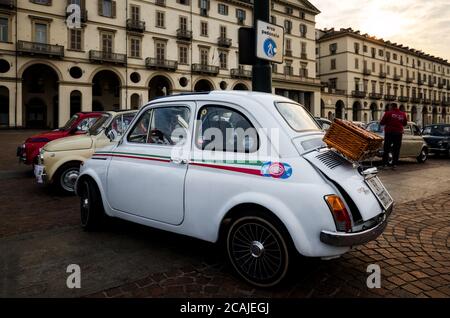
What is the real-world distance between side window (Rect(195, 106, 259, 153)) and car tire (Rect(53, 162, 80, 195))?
14.8ft

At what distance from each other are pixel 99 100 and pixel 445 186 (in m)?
38.5

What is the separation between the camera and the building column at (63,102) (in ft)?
105

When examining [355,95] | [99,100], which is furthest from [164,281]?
[355,95]

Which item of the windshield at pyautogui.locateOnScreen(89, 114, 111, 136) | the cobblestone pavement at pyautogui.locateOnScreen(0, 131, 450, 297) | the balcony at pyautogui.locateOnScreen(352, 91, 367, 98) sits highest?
the balcony at pyautogui.locateOnScreen(352, 91, 367, 98)

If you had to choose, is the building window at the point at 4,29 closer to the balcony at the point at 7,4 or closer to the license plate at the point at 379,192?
the balcony at the point at 7,4

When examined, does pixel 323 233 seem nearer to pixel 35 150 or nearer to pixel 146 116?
pixel 146 116

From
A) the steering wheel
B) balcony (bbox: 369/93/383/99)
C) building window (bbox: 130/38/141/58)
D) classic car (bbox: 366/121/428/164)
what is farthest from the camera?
balcony (bbox: 369/93/383/99)

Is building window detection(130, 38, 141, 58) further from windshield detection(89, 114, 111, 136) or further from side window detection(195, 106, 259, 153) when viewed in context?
side window detection(195, 106, 259, 153)

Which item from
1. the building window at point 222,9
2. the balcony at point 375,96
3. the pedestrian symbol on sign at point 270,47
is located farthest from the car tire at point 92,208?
the balcony at point 375,96

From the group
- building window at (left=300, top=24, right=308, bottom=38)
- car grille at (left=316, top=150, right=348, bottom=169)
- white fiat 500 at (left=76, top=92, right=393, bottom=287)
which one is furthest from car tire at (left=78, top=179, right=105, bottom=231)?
building window at (left=300, top=24, right=308, bottom=38)

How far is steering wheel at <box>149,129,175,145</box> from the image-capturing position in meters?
3.67

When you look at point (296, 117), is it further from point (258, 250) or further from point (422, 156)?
point (422, 156)

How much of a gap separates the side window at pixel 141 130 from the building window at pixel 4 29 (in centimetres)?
3329

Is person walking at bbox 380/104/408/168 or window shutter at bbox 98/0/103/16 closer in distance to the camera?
person walking at bbox 380/104/408/168
